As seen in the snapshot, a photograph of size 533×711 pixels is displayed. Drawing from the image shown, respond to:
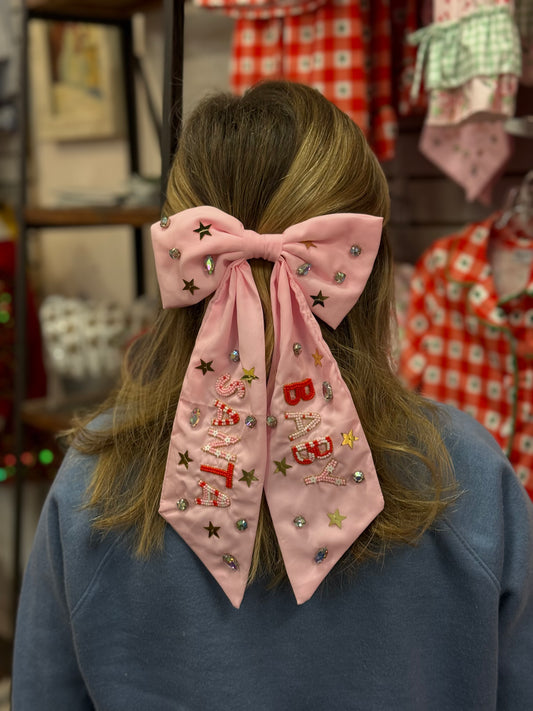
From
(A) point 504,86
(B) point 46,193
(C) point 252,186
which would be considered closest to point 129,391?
(C) point 252,186

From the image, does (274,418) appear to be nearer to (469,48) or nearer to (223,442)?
(223,442)

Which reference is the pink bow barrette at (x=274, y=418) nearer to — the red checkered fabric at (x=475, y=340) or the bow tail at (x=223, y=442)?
the bow tail at (x=223, y=442)

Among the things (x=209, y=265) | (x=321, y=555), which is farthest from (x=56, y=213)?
(x=321, y=555)

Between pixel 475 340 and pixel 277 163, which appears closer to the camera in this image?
pixel 277 163

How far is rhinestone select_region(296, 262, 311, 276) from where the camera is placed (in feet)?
2.39

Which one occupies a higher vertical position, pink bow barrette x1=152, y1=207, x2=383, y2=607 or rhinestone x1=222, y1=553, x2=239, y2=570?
pink bow barrette x1=152, y1=207, x2=383, y2=607

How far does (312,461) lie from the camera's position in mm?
751

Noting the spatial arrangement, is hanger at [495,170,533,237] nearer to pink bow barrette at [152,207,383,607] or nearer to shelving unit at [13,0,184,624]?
shelving unit at [13,0,184,624]

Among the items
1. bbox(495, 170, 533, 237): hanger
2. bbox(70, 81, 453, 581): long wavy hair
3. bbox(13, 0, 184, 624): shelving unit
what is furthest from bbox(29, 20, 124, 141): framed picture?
bbox(70, 81, 453, 581): long wavy hair

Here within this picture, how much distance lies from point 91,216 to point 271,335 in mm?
1217

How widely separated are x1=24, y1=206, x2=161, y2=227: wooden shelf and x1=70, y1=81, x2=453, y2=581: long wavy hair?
94 cm

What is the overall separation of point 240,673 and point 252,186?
477 mm

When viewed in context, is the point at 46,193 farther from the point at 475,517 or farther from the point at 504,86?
the point at 475,517

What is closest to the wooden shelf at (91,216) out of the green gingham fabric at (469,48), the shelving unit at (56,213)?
the shelving unit at (56,213)
